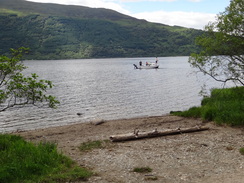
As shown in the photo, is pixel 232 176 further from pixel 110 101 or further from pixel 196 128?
pixel 110 101

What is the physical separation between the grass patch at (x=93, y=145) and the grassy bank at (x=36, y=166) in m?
2.61

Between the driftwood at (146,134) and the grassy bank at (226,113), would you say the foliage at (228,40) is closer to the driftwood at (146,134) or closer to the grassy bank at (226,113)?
the grassy bank at (226,113)

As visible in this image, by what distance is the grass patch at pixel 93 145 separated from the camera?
15.0 meters

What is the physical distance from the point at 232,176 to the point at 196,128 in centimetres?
793

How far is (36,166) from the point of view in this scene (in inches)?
420

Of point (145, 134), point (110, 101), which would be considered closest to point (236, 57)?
point (145, 134)

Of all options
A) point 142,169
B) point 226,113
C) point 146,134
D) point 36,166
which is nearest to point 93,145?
point 146,134

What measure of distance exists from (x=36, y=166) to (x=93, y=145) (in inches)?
207

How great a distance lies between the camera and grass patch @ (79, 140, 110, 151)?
1503 centimetres

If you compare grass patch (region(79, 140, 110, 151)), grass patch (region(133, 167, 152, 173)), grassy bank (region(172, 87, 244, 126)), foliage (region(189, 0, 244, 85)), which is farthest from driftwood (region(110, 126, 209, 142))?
foliage (region(189, 0, 244, 85))

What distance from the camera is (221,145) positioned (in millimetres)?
14867

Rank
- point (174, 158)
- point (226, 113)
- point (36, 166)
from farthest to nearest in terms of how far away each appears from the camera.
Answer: point (226, 113), point (174, 158), point (36, 166)

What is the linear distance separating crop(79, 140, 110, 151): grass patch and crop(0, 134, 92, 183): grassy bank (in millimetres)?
2609

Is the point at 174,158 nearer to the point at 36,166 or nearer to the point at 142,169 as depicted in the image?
the point at 142,169
